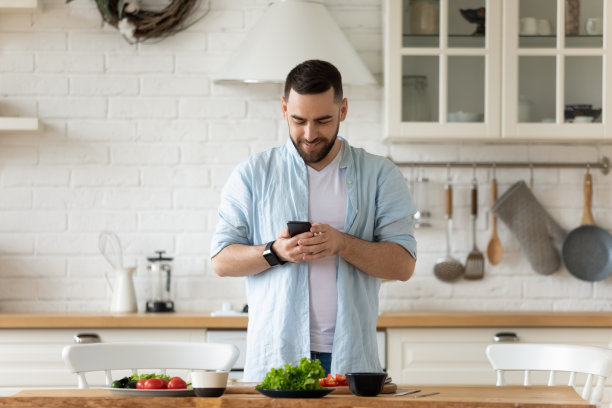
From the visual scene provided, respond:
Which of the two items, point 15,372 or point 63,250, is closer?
point 15,372

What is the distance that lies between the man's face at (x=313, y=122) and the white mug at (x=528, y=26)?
5.71 ft

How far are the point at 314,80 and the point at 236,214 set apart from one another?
0.42 metres

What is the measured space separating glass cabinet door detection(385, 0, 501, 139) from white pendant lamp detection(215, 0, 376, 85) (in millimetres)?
167

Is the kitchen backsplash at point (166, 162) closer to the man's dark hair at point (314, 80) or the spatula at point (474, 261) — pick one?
the spatula at point (474, 261)

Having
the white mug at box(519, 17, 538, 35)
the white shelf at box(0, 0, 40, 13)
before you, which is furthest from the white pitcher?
the white mug at box(519, 17, 538, 35)

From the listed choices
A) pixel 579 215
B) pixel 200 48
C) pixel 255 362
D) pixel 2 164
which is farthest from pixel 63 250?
pixel 579 215

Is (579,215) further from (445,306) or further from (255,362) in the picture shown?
(255,362)

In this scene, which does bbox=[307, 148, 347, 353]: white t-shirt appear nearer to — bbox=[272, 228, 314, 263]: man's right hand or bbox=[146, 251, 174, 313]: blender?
bbox=[272, 228, 314, 263]: man's right hand

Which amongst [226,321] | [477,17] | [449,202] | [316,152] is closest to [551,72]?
[477,17]

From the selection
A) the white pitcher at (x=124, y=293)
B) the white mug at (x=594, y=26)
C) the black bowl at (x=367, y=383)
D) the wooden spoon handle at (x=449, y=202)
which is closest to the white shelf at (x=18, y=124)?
the white pitcher at (x=124, y=293)

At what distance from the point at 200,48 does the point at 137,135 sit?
0.48 meters

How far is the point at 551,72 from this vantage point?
3.87 m

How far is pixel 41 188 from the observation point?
407 centimetres

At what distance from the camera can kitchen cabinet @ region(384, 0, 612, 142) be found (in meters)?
3.84
